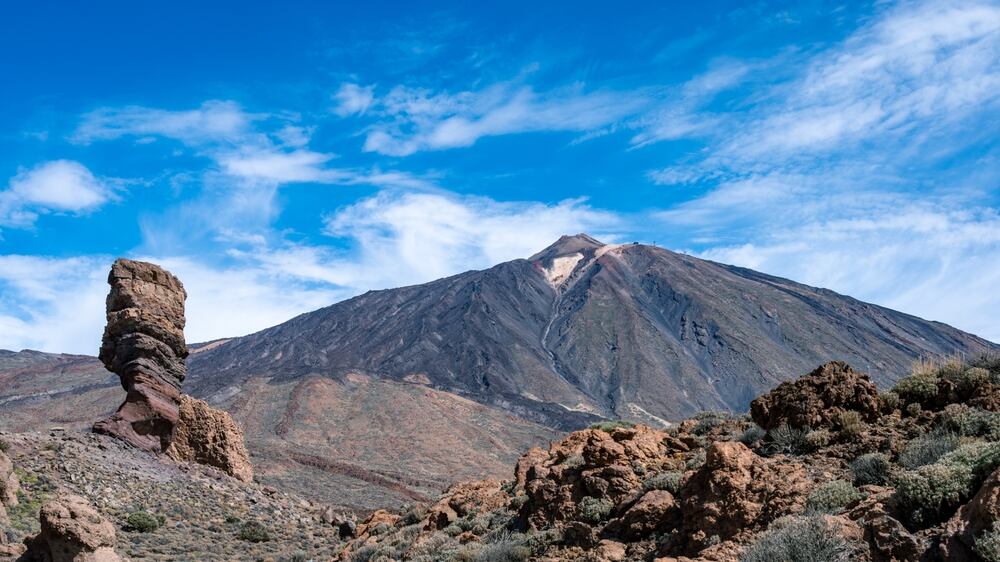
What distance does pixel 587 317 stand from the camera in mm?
129250

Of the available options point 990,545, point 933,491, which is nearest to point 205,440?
point 933,491

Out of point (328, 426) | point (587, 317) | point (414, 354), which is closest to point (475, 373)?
point (414, 354)

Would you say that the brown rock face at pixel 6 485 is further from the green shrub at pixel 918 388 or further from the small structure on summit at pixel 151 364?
the green shrub at pixel 918 388

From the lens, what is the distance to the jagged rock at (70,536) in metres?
10.1

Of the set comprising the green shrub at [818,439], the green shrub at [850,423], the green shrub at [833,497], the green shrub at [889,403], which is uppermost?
the green shrub at [889,403]

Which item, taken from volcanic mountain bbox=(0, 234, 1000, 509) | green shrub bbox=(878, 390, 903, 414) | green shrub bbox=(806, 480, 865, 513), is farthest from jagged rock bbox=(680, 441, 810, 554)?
volcanic mountain bbox=(0, 234, 1000, 509)

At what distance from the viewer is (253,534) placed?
19203mm

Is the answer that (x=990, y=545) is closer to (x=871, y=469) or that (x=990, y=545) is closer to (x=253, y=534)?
(x=871, y=469)

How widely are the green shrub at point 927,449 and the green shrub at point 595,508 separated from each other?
3.31 metres

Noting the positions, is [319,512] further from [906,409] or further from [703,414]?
[906,409]

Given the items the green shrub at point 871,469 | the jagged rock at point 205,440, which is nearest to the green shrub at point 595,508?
the green shrub at point 871,469

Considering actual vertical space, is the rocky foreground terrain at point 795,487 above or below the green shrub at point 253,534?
above

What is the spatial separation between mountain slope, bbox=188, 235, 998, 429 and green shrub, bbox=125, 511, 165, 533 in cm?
6061

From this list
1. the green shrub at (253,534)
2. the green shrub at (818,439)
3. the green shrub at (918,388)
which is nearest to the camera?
the green shrub at (818,439)
